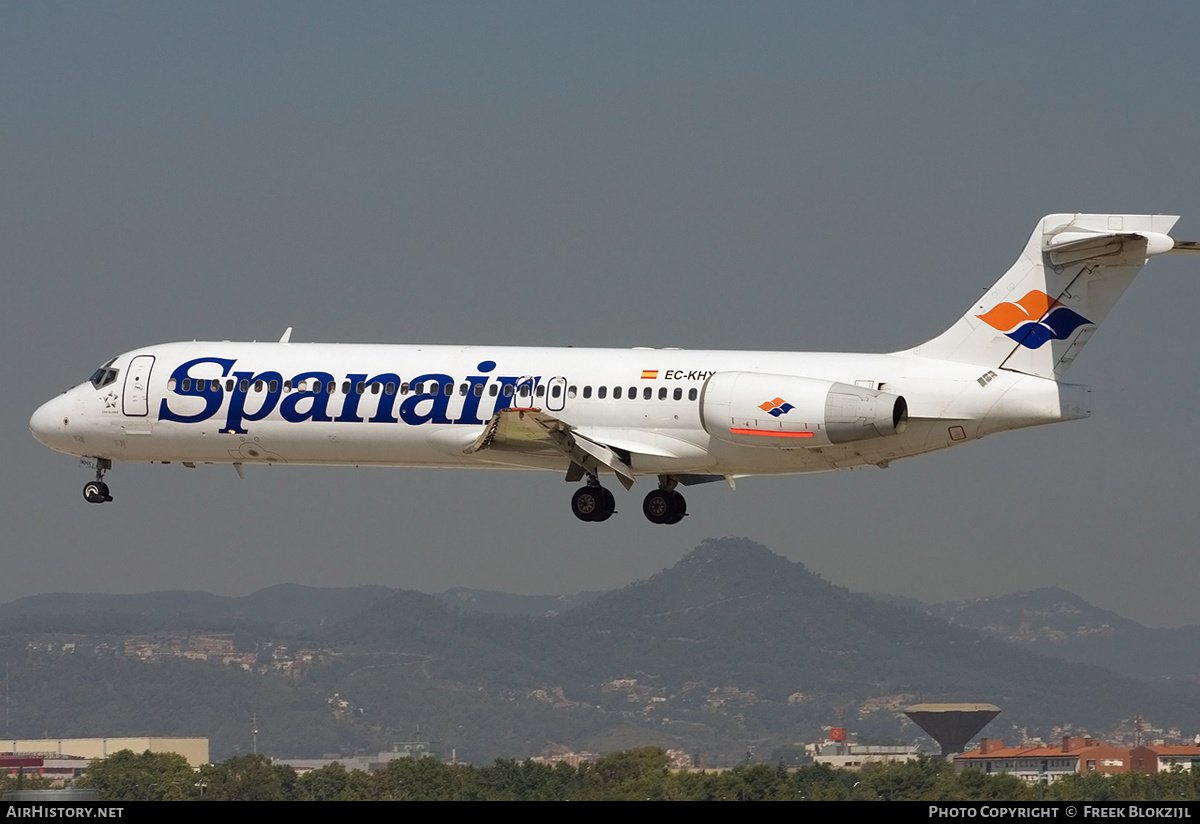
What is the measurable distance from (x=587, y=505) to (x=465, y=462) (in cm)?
288

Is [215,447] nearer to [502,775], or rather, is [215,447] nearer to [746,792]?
[502,775]

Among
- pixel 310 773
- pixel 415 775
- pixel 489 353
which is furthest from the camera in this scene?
pixel 310 773

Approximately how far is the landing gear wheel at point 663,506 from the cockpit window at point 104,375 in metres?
12.9

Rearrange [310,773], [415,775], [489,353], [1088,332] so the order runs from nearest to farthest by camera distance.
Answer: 1. [1088,332]
2. [489,353]
3. [415,775]
4. [310,773]

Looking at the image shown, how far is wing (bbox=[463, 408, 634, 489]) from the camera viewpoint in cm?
4169

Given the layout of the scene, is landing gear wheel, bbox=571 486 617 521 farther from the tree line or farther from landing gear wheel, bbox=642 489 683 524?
the tree line

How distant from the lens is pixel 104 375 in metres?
47.4

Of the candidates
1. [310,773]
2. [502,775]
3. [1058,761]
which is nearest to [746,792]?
[502,775]

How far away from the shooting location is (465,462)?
147 ft

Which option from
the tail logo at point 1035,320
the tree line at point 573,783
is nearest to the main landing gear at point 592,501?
the tree line at point 573,783

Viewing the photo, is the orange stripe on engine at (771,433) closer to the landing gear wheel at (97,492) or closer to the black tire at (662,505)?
the black tire at (662,505)

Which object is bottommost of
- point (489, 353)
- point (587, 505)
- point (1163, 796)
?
point (1163, 796)

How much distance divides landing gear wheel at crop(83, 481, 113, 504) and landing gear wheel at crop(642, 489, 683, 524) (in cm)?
1344

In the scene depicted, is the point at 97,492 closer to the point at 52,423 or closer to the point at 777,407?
the point at 52,423
